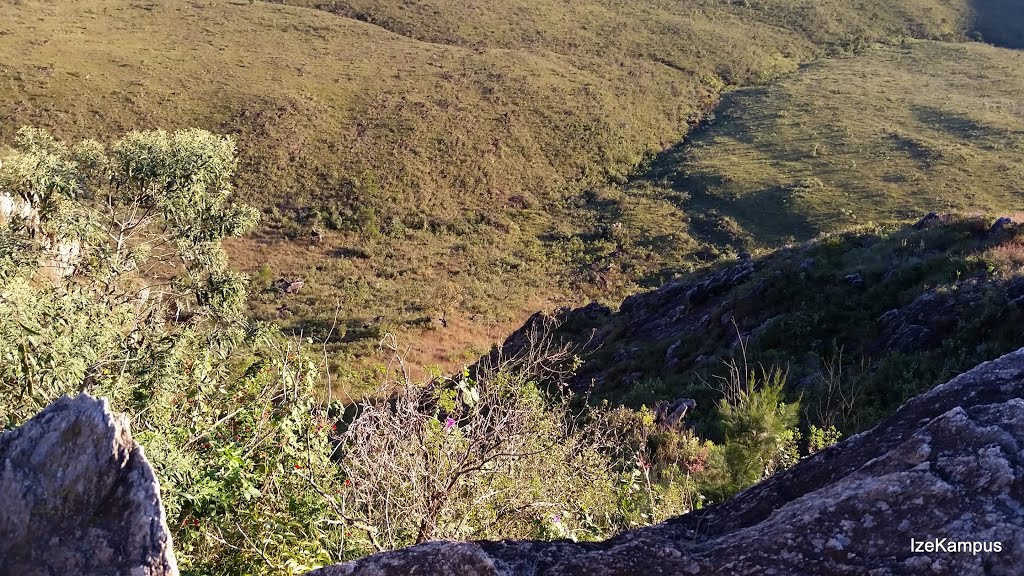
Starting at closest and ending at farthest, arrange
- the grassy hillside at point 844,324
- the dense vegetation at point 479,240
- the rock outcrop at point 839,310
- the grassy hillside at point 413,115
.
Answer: the dense vegetation at point 479,240 < the grassy hillside at point 844,324 < the rock outcrop at point 839,310 < the grassy hillside at point 413,115

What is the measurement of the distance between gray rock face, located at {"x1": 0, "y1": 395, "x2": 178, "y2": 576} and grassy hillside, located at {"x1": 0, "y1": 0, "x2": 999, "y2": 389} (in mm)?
19114

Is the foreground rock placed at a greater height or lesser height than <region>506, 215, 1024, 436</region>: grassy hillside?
greater

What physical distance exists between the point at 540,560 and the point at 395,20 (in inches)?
2381

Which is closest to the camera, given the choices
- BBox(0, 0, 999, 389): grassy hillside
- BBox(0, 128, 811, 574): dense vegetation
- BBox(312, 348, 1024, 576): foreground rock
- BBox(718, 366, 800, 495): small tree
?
BBox(312, 348, 1024, 576): foreground rock

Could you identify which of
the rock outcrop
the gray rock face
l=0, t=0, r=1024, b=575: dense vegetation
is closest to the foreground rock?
the gray rock face

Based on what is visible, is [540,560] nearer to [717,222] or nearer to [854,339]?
[854,339]

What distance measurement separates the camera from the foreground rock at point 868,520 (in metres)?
2.25

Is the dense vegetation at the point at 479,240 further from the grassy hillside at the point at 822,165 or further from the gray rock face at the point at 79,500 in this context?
the gray rock face at the point at 79,500

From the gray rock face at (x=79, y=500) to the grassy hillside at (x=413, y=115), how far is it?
753 inches

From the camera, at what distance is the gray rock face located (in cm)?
231

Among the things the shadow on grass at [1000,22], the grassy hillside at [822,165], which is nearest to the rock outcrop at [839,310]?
the grassy hillside at [822,165]

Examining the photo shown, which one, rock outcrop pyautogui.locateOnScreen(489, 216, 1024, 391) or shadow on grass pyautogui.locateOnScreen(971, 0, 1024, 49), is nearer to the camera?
rock outcrop pyautogui.locateOnScreen(489, 216, 1024, 391)

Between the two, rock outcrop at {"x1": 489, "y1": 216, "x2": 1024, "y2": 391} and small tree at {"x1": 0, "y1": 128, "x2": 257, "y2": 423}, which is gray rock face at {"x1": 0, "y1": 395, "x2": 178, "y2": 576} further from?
rock outcrop at {"x1": 489, "y1": 216, "x2": 1024, "y2": 391}

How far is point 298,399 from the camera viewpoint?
4.83m
